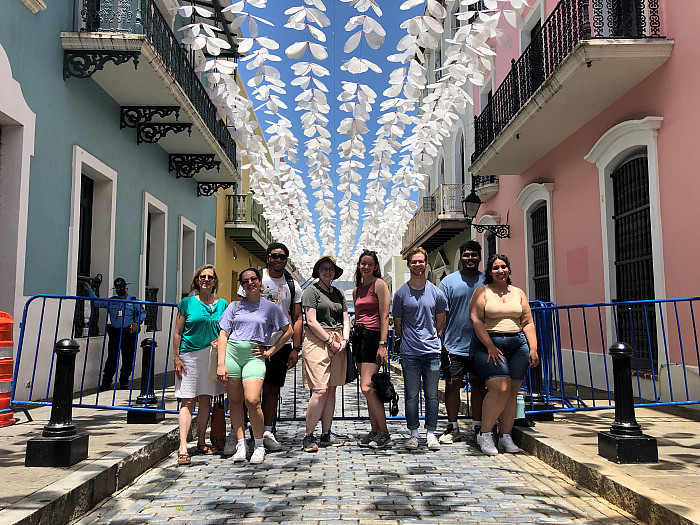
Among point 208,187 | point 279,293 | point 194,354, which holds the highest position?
point 208,187

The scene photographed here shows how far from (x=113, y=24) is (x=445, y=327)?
6160 millimetres

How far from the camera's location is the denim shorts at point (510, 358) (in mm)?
5027

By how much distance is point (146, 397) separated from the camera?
236 inches

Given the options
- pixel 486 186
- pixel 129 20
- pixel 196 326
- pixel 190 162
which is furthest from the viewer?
pixel 486 186

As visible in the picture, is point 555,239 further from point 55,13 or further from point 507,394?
point 55,13

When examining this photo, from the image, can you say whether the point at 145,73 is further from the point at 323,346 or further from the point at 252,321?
the point at 323,346

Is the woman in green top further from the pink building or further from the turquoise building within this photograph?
the pink building

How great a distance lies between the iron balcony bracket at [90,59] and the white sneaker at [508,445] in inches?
258

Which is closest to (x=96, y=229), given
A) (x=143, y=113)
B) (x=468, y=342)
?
(x=143, y=113)

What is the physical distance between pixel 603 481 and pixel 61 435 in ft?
11.8

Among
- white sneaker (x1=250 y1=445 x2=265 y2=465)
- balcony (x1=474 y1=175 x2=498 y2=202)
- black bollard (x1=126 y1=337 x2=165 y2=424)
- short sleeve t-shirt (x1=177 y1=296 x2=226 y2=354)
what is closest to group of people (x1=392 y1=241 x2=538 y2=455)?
white sneaker (x1=250 y1=445 x2=265 y2=465)

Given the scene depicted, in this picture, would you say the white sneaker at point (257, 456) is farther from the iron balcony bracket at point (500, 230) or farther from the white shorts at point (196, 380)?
the iron balcony bracket at point (500, 230)

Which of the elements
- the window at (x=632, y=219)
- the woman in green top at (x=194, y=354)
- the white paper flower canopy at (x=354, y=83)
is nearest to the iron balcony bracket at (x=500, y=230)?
the window at (x=632, y=219)

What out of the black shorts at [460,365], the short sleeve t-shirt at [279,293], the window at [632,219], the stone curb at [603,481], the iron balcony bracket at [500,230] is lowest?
the stone curb at [603,481]
